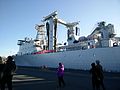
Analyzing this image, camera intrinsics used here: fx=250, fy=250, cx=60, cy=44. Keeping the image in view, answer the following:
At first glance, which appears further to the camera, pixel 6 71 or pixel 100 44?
pixel 100 44

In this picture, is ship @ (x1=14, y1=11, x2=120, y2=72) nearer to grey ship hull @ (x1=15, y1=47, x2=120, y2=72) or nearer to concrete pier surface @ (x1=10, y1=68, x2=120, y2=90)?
grey ship hull @ (x1=15, y1=47, x2=120, y2=72)

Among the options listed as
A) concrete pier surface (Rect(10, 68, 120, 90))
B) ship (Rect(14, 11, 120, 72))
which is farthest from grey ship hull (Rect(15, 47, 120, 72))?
concrete pier surface (Rect(10, 68, 120, 90))

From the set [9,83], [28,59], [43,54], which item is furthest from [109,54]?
[28,59]

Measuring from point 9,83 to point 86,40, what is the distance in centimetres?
3637

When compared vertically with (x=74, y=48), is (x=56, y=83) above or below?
below

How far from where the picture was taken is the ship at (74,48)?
3321 cm

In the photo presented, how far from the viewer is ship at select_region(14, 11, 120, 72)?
1307 inches

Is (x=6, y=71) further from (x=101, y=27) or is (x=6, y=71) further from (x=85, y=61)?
(x=101, y=27)

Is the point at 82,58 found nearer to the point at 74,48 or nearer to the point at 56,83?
the point at 74,48

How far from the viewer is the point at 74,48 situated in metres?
45.9

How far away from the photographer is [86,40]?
4544cm

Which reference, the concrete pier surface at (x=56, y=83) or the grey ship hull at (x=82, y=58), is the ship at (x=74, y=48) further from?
the concrete pier surface at (x=56, y=83)

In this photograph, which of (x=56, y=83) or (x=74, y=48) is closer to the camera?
(x=56, y=83)

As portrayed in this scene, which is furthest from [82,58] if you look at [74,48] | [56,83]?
[56,83]
